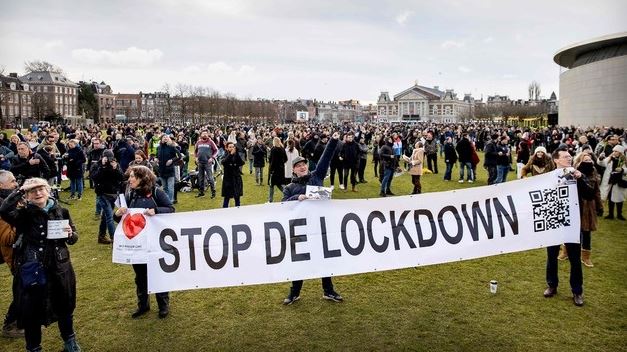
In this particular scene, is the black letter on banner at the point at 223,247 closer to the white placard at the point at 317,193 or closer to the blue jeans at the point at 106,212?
the white placard at the point at 317,193

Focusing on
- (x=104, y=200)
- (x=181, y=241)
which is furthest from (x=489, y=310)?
(x=104, y=200)

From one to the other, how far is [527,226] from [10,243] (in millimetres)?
6581

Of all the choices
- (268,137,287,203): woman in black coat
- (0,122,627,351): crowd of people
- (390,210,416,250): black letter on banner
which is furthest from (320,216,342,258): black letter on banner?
(268,137,287,203): woman in black coat

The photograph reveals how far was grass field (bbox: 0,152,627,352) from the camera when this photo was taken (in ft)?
18.0

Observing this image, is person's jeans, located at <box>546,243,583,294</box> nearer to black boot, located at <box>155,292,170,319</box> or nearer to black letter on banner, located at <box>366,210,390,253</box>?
black letter on banner, located at <box>366,210,390,253</box>

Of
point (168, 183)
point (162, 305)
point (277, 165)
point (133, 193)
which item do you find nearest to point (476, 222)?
point (162, 305)

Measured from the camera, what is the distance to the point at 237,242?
533cm

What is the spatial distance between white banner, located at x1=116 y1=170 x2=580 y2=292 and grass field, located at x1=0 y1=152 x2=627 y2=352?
906 millimetres

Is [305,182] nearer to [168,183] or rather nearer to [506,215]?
[506,215]

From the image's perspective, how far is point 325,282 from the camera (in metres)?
A: 6.79

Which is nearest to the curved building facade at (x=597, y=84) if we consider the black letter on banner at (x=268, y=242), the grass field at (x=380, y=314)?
the grass field at (x=380, y=314)

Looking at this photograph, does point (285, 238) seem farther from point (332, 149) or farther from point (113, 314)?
point (113, 314)

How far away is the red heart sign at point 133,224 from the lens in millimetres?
5301

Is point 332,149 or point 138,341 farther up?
point 332,149
